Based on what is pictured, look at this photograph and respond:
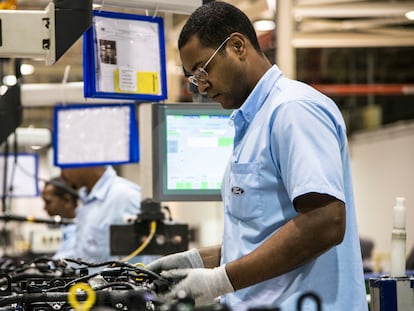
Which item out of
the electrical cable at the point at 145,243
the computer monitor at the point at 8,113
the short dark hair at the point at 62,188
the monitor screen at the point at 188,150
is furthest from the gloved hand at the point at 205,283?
the short dark hair at the point at 62,188

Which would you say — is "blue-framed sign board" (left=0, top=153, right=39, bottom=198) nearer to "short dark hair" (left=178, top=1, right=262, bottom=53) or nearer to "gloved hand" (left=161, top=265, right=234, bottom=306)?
"short dark hair" (left=178, top=1, right=262, bottom=53)

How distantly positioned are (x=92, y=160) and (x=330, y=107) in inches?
105

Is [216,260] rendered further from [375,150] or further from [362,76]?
[362,76]

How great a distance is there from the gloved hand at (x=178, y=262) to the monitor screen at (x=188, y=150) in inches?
29.4

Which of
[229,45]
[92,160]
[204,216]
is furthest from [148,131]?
[204,216]

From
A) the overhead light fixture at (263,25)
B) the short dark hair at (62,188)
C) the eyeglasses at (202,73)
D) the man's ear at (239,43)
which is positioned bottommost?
the short dark hair at (62,188)

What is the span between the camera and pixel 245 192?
2.38 meters

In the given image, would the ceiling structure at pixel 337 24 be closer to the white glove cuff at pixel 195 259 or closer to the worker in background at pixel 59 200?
the worker in background at pixel 59 200

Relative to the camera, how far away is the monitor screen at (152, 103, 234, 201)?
11.5 feet

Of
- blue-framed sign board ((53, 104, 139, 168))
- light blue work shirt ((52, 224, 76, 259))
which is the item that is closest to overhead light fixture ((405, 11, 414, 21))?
light blue work shirt ((52, 224, 76, 259))

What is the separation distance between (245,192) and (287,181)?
0.20 meters

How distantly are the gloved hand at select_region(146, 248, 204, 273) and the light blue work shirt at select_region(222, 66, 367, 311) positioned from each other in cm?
29

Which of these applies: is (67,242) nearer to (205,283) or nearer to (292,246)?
(205,283)

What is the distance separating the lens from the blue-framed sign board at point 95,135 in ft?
15.3
